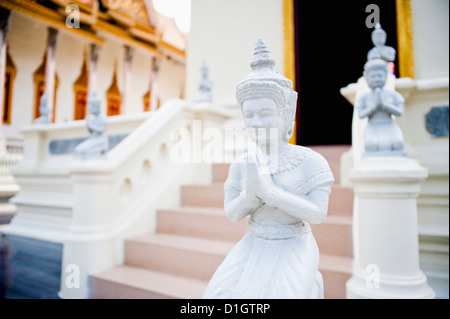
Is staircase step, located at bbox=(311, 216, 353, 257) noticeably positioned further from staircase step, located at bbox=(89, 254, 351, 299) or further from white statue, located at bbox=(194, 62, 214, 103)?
white statue, located at bbox=(194, 62, 214, 103)

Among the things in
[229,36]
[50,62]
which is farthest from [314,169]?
[50,62]

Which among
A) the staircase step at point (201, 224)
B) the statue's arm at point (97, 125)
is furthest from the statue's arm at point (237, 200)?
the statue's arm at point (97, 125)

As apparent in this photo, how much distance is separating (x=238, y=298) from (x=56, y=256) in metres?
3.52

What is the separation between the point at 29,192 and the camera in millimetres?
5059

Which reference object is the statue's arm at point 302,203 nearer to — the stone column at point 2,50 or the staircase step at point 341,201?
the staircase step at point 341,201

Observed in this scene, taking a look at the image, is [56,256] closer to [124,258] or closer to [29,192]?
[124,258]

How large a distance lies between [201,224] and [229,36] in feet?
10.2

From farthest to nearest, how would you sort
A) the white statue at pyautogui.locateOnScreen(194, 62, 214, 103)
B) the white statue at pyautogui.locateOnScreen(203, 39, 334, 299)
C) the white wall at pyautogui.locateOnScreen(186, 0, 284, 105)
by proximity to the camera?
1. the white wall at pyautogui.locateOnScreen(186, 0, 284, 105)
2. the white statue at pyautogui.locateOnScreen(194, 62, 214, 103)
3. the white statue at pyautogui.locateOnScreen(203, 39, 334, 299)

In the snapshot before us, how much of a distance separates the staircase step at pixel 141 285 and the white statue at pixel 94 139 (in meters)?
1.08

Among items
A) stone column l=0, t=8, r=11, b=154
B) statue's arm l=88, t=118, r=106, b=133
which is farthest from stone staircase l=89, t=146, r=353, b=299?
stone column l=0, t=8, r=11, b=154

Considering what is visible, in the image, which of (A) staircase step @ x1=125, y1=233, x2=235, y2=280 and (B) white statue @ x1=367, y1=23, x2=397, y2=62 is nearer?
(A) staircase step @ x1=125, y1=233, x2=235, y2=280

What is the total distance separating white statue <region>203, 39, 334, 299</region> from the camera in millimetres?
1062

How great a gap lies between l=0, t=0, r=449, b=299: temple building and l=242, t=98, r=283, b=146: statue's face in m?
1.23
